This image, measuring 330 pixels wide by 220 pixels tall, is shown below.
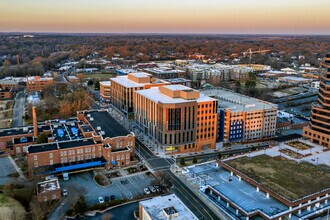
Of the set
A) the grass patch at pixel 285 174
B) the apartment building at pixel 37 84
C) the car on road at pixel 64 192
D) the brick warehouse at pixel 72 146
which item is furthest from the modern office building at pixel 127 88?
the car on road at pixel 64 192

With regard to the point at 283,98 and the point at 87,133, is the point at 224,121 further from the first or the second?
the point at 283,98

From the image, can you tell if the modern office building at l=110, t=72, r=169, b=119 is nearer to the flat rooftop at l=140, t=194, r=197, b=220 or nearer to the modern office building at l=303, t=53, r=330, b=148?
the modern office building at l=303, t=53, r=330, b=148

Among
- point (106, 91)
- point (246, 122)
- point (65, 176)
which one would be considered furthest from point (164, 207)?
point (106, 91)

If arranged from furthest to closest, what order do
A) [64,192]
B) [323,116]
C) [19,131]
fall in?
[19,131] < [323,116] < [64,192]

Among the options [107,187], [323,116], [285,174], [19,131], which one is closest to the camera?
[285,174]

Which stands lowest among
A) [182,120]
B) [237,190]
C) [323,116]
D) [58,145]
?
[237,190]

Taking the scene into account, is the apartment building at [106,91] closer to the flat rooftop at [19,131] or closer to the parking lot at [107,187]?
the flat rooftop at [19,131]

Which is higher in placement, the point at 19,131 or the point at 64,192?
the point at 19,131

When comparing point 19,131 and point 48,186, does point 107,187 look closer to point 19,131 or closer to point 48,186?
point 48,186
